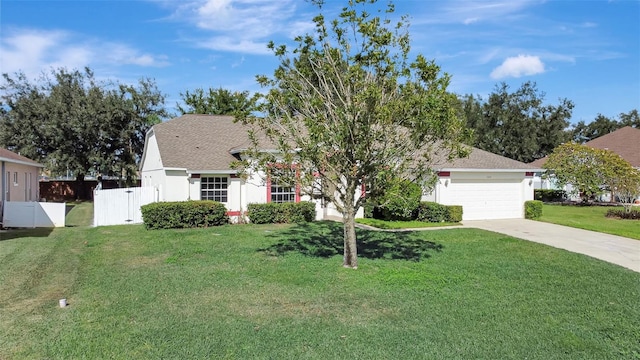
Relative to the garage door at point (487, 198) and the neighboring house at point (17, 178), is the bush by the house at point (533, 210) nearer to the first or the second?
the garage door at point (487, 198)

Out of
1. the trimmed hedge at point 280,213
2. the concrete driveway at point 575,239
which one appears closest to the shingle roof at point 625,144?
the concrete driveway at point 575,239

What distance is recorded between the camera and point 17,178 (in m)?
20.2

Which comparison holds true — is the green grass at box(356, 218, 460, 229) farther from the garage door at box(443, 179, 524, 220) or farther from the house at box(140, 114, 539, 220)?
the garage door at box(443, 179, 524, 220)

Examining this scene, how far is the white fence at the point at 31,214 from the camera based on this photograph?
1535 centimetres

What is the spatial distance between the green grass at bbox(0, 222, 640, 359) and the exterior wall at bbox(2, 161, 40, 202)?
7.61 m

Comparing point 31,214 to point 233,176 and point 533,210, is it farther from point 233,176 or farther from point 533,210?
point 533,210

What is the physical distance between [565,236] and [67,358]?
590 inches

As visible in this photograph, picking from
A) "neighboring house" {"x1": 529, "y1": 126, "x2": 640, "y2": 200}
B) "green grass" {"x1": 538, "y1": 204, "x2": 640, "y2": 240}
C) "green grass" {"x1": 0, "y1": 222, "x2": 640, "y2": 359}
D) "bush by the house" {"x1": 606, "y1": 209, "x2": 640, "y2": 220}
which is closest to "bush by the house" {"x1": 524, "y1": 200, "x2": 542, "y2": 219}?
"green grass" {"x1": 538, "y1": 204, "x2": 640, "y2": 240}

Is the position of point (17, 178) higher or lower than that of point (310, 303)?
higher

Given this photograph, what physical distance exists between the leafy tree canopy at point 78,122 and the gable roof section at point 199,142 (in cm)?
1205

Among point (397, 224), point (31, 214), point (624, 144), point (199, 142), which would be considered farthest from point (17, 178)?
point (624, 144)

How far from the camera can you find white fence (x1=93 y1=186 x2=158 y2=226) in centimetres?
1636

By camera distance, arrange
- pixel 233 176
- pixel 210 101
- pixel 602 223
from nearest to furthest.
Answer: pixel 233 176 → pixel 602 223 → pixel 210 101

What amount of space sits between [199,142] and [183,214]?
4.82m
